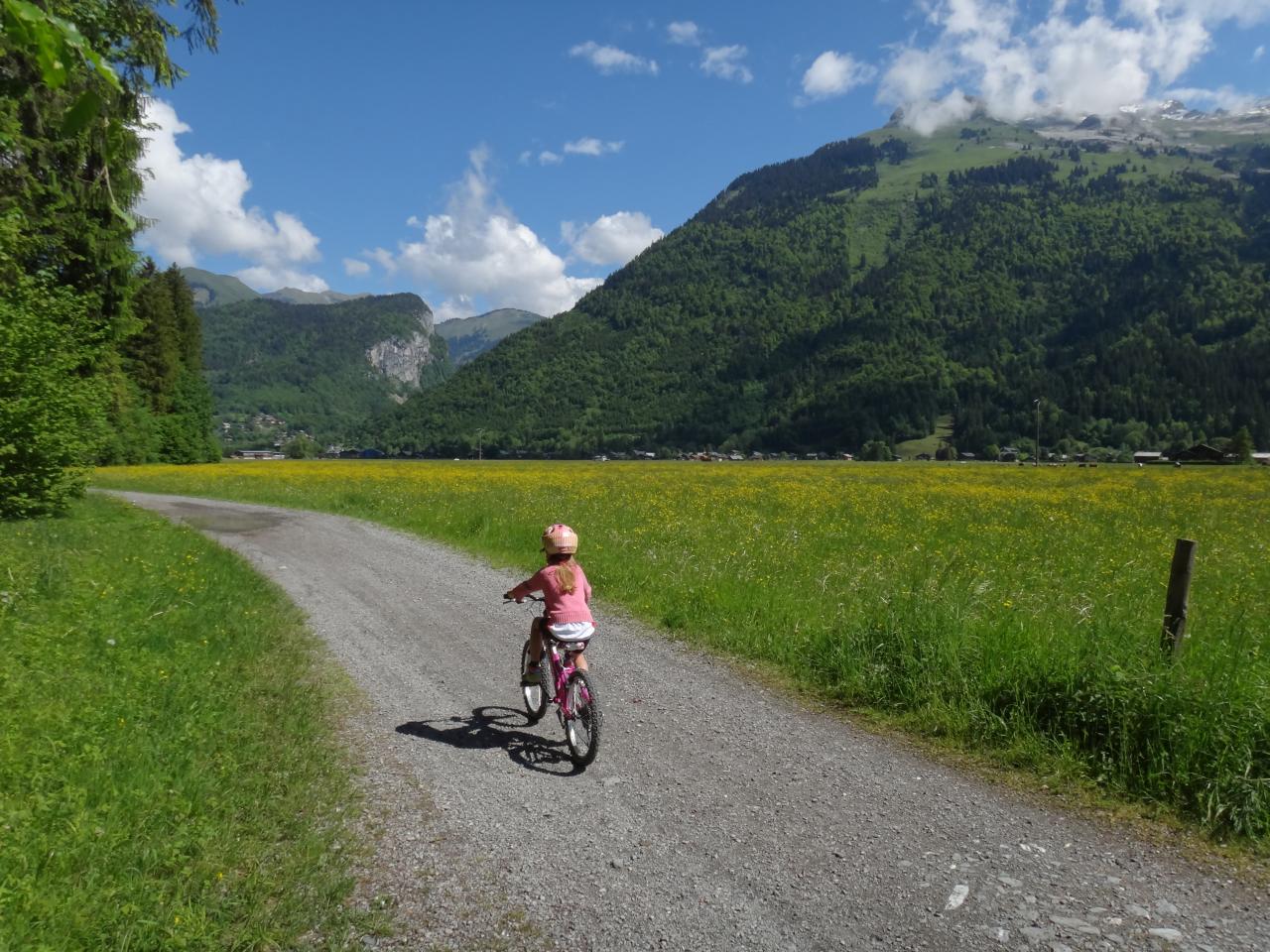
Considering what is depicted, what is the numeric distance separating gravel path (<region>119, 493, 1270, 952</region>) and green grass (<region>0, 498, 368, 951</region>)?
496 millimetres

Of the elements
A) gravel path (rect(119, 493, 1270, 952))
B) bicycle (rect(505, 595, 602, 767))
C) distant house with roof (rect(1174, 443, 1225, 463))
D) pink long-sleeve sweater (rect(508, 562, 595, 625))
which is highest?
distant house with roof (rect(1174, 443, 1225, 463))

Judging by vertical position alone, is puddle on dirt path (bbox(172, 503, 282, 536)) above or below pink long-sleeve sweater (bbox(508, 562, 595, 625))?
below

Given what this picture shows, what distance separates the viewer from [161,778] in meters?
4.69

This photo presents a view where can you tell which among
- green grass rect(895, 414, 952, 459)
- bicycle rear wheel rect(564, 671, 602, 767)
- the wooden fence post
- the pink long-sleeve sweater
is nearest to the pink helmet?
the pink long-sleeve sweater

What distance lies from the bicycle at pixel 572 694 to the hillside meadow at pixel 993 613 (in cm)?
290

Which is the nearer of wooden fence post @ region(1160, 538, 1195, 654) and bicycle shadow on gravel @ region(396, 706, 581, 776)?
bicycle shadow on gravel @ region(396, 706, 581, 776)

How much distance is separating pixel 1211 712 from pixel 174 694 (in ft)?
28.2

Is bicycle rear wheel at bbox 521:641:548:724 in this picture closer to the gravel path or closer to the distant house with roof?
the gravel path

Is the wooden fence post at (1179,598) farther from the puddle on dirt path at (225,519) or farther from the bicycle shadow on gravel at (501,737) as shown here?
the puddle on dirt path at (225,519)

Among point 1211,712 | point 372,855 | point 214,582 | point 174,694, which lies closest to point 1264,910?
point 1211,712

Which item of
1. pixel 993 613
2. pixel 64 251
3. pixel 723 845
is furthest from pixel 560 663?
pixel 64 251

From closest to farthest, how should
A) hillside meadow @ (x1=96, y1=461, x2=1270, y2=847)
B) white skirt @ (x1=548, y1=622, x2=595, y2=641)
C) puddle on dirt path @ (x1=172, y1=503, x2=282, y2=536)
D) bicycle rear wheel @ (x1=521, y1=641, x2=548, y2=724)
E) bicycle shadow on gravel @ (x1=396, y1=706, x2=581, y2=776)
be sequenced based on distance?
hillside meadow @ (x1=96, y1=461, x2=1270, y2=847) → bicycle shadow on gravel @ (x1=396, y1=706, x2=581, y2=776) → white skirt @ (x1=548, y1=622, x2=595, y2=641) → bicycle rear wheel @ (x1=521, y1=641, x2=548, y2=724) → puddle on dirt path @ (x1=172, y1=503, x2=282, y2=536)

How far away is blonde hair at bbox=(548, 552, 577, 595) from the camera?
20.7 ft

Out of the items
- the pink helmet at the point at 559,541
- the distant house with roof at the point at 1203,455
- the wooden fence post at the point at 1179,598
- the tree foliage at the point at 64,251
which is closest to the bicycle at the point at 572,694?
the pink helmet at the point at 559,541
